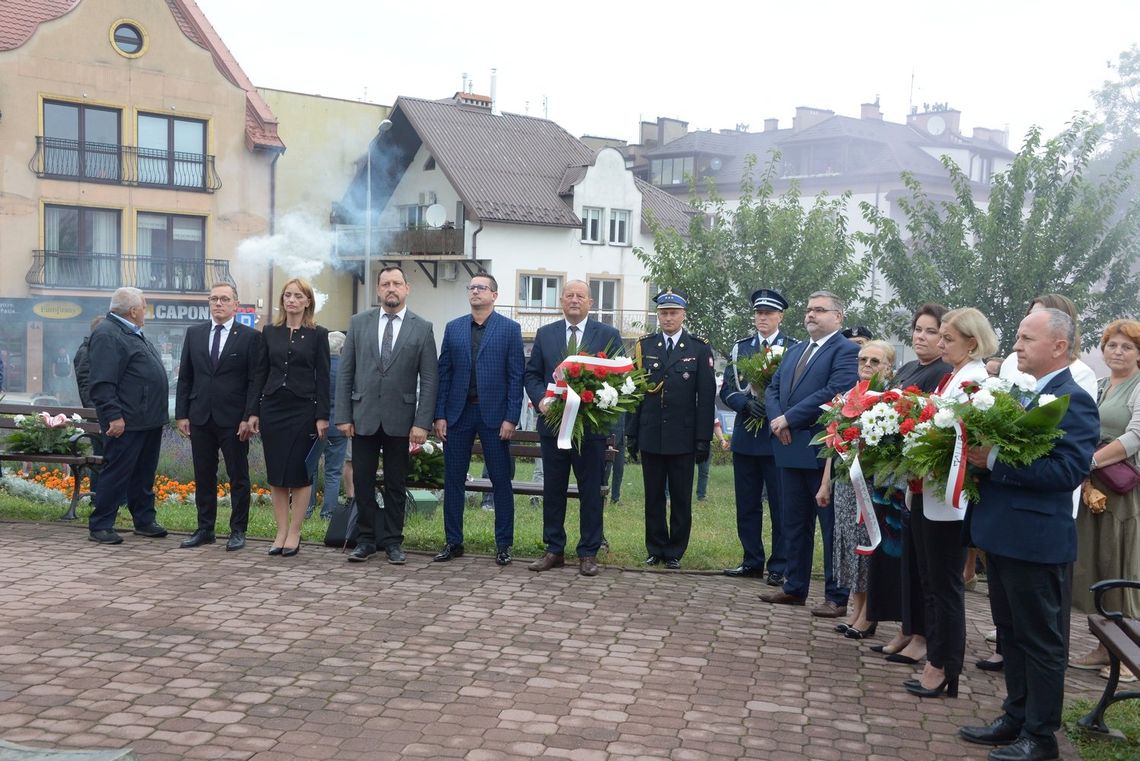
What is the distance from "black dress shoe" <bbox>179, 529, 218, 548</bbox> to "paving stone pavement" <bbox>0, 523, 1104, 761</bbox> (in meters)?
0.59

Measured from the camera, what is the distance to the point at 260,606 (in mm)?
7766

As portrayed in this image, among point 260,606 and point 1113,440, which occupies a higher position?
point 1113,440

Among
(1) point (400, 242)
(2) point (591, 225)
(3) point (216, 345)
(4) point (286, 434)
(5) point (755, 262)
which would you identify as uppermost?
(2) point (591, 225)

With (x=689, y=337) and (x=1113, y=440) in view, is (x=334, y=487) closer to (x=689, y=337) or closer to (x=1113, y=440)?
(x=689, y=337)

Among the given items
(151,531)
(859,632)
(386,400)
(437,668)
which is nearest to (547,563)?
(386,400)

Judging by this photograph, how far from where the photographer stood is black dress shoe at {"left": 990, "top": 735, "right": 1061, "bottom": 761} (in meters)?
5.34

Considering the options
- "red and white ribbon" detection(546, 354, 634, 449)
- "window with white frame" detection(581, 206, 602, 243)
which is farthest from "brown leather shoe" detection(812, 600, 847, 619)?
"window with white frame" detection(581, 206, 602, 243)

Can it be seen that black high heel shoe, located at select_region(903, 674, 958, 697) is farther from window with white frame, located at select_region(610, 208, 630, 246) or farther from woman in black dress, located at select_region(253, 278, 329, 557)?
window with white frame, located at select_region(610, 208, 630, 246)

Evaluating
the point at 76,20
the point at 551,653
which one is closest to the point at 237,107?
the point at 76,20

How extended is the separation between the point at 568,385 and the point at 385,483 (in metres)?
1.76

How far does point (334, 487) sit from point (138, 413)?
2.53 m

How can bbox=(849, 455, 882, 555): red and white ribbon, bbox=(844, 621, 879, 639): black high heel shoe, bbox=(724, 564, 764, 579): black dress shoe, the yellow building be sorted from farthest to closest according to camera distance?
the yellow building → bbox=(724, 564, 764, 579): black dress shoe → bbox=(844, 621, 879, 639): black high heel shoe → bbox=(849, 455, 882, 555): red and white ribbon

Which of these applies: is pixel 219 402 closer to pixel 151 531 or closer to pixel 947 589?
pixel 151 531

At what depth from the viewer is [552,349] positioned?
31.1 ft
